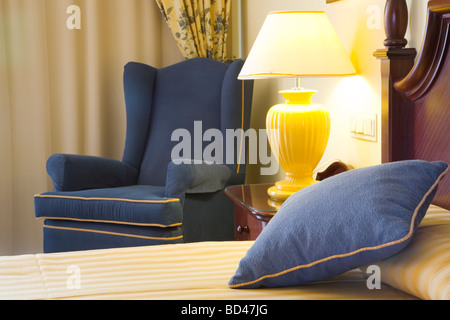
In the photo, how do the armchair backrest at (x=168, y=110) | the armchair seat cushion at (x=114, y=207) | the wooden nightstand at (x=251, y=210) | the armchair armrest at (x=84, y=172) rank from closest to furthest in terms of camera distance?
1. the wooden nightstand at (x=251, y=210)
2. the armchair seat cushion at (x=114, y=207)
3. the armchair armrest at (x=84, y=172)
4. the armchair backrest at (x=168, y=110)

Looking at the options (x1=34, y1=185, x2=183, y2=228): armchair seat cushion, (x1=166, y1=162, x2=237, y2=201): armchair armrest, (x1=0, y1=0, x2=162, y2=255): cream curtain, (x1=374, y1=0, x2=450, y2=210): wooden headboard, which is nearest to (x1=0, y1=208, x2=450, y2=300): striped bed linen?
(x1=374, y1=0, x2=450, y2=210): wooden headboard

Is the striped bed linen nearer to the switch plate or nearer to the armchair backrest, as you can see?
the switch plate

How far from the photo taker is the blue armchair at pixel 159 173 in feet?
8.68

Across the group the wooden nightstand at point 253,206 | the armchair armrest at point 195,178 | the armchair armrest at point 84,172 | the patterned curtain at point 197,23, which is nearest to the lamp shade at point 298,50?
the wooden nightstand at point 253,206

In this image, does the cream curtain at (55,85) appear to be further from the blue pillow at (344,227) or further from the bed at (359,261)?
the blue pillow at (344,227)

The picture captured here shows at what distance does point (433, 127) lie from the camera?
5.23ft

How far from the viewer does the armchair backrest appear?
3.29 metres

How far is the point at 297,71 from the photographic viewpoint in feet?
6.75

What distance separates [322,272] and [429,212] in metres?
0.37

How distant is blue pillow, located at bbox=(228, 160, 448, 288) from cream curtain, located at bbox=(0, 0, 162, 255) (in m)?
2.55

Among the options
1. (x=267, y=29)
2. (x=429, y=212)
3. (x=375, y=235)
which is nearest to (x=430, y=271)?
(x=375, y=235)

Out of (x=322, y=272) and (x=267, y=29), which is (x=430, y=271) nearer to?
(x=322, y=272)

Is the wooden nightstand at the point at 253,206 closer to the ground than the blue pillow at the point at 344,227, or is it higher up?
closer to the ground

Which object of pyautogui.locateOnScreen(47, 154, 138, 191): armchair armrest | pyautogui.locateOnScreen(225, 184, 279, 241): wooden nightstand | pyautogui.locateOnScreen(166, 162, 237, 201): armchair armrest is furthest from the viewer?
pyautogui.locateOnScreen(47, 154, 138, 191): armchair armrest
